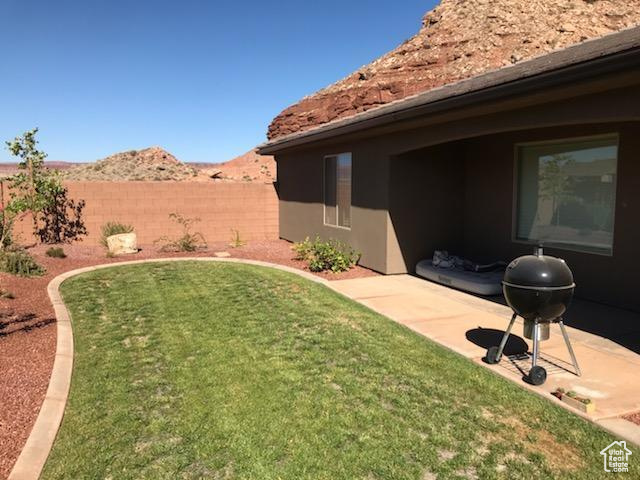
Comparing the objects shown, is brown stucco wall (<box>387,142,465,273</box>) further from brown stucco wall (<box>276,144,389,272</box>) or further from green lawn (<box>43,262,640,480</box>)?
green lawn (<box>43,262,640,480</box>)

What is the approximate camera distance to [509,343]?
5930 millimetres

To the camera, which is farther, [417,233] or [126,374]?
[417,233]

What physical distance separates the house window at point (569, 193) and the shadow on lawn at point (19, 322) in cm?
796

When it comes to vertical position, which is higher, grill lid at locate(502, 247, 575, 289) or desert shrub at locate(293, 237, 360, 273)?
grill lid at locate(502, 247, 575, 289)

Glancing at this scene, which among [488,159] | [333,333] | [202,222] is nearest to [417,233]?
[488,159]

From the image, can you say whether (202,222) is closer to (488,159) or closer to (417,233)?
(417,233)

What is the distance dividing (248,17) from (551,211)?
18035 millimetres

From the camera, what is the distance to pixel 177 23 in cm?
2002

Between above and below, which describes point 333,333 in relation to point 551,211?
below

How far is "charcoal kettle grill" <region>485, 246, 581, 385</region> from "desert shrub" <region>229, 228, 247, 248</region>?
11.2 metres

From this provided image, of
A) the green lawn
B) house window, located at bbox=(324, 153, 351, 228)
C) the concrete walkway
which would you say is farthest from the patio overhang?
the green lawn

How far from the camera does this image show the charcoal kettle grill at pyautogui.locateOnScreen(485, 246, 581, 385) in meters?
4.57

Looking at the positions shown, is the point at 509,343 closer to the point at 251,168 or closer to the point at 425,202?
the point at 425,202

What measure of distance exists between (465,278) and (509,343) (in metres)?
3.01
